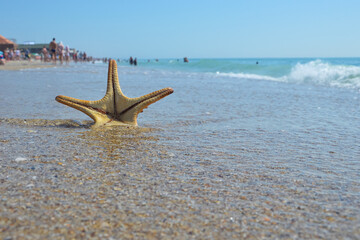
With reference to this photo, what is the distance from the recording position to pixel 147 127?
4535mm

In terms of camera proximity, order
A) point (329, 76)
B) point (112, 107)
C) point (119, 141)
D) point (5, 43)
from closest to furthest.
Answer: point (119, 141)
point (112, 107)
point (329, 76)
point (5, 43)

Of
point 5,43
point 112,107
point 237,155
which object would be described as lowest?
point 237,155

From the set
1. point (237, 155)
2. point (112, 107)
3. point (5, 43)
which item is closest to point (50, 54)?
point (5, 43)

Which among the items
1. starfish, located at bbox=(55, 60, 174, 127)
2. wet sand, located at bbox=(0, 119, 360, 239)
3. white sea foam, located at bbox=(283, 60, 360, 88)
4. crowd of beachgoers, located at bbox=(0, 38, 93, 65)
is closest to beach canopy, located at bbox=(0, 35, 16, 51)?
crowd of beachgoers, located at bbox=(0, 38, 93, 65)

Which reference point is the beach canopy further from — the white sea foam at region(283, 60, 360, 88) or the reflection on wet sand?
the reflection on wet sand

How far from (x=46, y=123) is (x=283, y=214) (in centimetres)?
348

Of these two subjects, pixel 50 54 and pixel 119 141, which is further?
pixel 50 54

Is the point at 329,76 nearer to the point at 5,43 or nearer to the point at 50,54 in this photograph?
the point at 50,54

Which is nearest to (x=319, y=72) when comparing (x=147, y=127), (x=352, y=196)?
(x=147, y=127)

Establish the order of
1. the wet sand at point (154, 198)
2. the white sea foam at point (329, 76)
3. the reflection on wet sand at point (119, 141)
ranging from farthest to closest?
1. the white sea foam at point (329, 76)
2. the reflection on wet sand at point (119, 141)
3. the wet sand at point (154, 198)

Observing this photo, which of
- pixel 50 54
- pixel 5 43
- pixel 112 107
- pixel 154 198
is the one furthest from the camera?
pixel 5 43

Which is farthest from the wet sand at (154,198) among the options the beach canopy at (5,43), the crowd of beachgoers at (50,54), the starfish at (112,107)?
the beach canopy at (5,43)

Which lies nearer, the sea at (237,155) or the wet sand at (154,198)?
the wet sand at (154,198)

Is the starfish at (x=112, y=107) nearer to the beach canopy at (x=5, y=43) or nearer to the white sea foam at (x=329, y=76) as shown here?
the white sea foam at (x=329, y=76)
